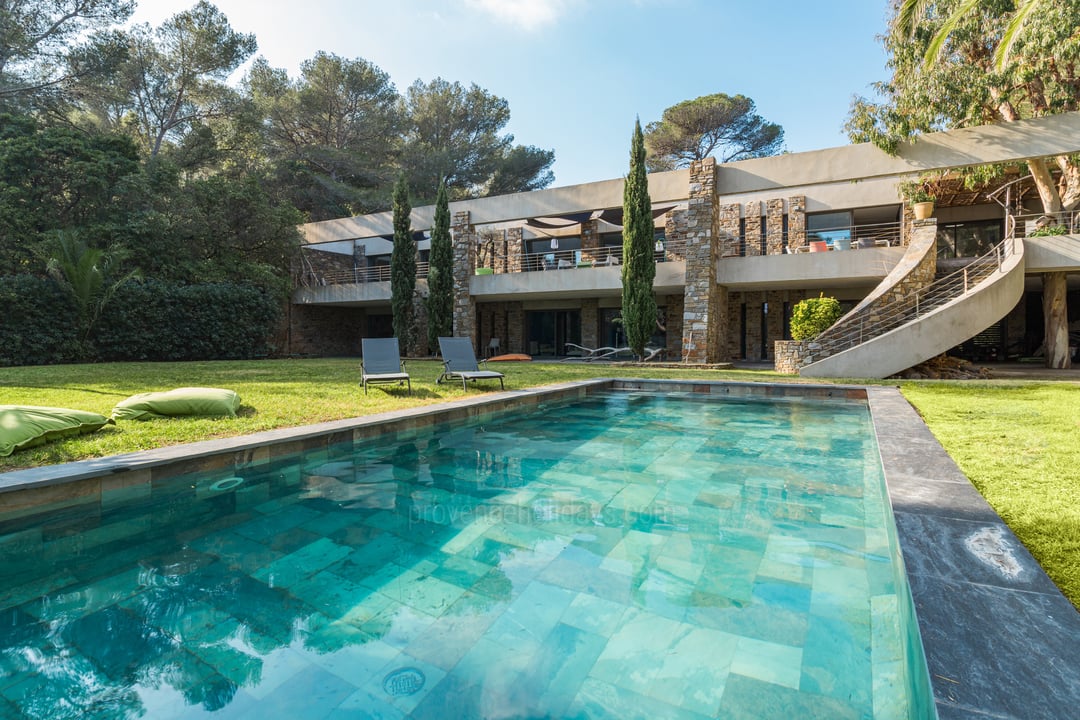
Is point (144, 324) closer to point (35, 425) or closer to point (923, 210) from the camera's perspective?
point (35, 425)

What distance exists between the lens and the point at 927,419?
227 inches

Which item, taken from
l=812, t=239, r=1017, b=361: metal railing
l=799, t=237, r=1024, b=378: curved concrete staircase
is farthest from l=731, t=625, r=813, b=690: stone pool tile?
l=812, t=239, r=1017, b=361: metal railing

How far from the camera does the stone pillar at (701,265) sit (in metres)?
15.0

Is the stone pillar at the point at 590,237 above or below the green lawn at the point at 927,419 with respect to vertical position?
above

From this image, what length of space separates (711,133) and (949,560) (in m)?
27.0

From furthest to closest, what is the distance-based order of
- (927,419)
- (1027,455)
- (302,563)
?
(927,419) < (1027,455) < (302,563)

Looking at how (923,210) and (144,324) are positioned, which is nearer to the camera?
(923,210)

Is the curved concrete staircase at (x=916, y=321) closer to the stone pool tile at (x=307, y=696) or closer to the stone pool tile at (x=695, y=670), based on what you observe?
the stone pool tile at (x=695, y=670)

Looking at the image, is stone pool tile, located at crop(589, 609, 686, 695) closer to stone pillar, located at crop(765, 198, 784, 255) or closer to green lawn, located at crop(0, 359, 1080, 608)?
green lawn, located at crop(0, 359, 1080, 608)

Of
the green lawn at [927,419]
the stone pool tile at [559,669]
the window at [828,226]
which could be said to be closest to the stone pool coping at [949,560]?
the green lawn at [927,419]

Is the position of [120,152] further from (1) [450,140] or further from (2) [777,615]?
(2) [777,615]

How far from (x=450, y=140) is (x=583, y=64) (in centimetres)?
1359

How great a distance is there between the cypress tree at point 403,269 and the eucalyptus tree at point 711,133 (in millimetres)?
13282

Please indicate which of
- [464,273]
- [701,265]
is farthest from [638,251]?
[464,273]
